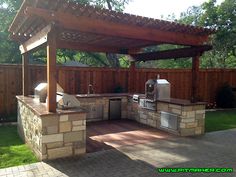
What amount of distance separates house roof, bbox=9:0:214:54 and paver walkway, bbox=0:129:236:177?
230 centimetres

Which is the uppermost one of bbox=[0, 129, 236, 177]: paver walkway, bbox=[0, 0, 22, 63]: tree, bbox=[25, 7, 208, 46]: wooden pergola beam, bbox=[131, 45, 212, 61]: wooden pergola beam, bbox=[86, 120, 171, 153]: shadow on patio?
Answer: bbox=[0, 0, 22, 63]: tree

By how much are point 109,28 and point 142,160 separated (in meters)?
2.54

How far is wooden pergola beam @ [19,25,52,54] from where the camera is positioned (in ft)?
14.8

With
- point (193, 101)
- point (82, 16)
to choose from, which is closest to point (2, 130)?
point (82, 16)

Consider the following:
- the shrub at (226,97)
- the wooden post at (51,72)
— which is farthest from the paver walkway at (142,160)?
the shrub at (226,97)

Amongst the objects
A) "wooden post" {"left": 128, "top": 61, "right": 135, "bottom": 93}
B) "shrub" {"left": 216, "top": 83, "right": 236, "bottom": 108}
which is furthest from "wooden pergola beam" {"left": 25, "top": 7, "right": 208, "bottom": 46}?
"shrub" {"left": 216, "top": 83, "right": 236, "bottom": 108}

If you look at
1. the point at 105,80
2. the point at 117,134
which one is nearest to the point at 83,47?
the point at 105,80

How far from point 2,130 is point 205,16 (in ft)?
41.9

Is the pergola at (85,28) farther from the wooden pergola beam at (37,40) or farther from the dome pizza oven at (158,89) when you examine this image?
the dome pizza oven at (158,89)

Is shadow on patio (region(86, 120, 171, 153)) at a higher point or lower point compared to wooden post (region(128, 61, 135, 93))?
lower

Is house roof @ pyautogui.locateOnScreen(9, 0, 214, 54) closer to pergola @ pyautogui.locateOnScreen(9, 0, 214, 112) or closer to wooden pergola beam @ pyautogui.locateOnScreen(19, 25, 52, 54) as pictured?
pergola @ pyautogui.locateOnScreen(9, 0, 214, 112)

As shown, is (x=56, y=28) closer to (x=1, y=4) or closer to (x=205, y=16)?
(x=1, y=4)

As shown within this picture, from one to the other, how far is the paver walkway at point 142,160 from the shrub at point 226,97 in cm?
576

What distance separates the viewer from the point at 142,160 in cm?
441
